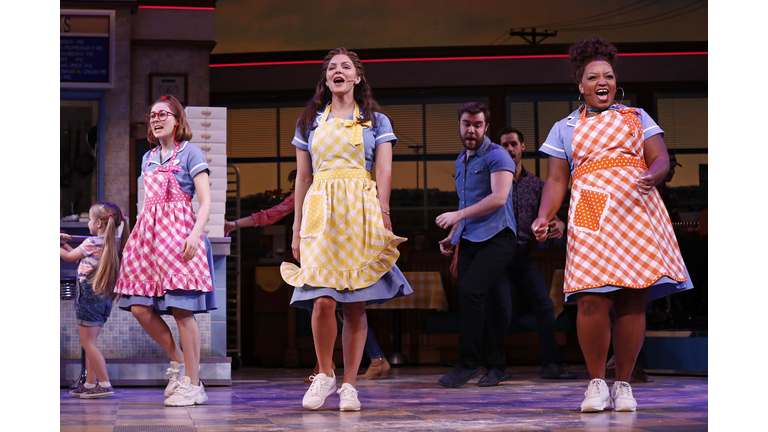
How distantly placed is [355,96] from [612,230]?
1075 mm

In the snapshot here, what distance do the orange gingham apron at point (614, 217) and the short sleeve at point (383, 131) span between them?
67 cm

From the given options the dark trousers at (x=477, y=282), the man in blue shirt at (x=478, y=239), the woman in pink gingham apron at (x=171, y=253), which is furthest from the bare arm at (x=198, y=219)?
the dark trousers at (x=477, y=282)

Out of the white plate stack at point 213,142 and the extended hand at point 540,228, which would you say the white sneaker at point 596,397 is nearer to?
the extended hand at point 540,228

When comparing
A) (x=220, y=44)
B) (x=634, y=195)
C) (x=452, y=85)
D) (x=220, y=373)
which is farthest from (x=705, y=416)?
(x=220, y=44)

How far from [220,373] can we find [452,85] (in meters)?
5.15

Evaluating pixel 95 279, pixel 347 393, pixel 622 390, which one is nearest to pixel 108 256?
pixel 95 279

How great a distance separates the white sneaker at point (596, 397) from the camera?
7.93 ft

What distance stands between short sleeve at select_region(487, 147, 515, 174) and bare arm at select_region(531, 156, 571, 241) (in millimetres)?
996

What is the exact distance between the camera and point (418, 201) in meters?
8.65

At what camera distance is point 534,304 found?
4344 millimetres

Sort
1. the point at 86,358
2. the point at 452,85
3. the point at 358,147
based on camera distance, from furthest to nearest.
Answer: the point at 452,85, the point at 86,358, the point at 358,147
